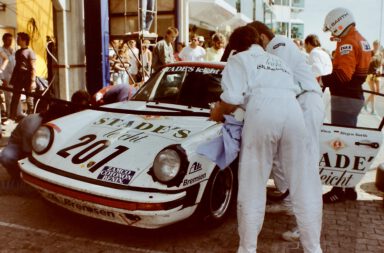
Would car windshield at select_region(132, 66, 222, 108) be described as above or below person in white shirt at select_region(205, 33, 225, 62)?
below

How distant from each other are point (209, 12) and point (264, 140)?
23431 millimetres

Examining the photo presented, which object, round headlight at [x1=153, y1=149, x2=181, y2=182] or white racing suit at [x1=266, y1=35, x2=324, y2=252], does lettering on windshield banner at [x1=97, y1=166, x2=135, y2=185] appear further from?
white racing suit at [x1=266, y1=35, x2=324, y2=252]

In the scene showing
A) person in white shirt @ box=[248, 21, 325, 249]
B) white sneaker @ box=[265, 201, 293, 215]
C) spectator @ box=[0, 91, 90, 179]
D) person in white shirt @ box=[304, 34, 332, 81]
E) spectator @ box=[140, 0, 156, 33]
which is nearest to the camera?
person in white shirt @ box=[248, 21, 325, 249]

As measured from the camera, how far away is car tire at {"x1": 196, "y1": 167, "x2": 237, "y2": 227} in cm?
372

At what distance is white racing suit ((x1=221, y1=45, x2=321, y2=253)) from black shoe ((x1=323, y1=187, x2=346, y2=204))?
5.50 ft

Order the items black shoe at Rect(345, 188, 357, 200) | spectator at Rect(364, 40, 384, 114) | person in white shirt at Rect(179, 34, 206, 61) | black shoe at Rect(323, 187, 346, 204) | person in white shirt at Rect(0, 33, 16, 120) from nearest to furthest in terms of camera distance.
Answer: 1. black shoe at Rect(323, 187, 346, 204)
2. black shoe at Rect(345, 188, 357, 200)
3. person in white shirt at Rect(0, 33, 16, 120)
4. person in white shirt at Rect(179, 34, 206, 61)
5. spectator at Rect(364, 40, 384, 114)

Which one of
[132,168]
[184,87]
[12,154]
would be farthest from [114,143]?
[12,154]

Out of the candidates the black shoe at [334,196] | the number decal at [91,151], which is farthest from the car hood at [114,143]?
the black shoe at [334,196]

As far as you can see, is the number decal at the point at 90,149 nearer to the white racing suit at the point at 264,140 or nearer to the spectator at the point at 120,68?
the white racing suit at the point at 264,140

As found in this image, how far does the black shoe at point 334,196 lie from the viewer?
15.7 feet

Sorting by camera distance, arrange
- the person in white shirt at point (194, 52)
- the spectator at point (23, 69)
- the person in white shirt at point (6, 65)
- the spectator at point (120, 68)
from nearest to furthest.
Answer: the spectator at point (23, 69) < the person in white shirt at point (6, 65) < the person in white shirt at point (194, 52) < the spectator at point (120, 68)

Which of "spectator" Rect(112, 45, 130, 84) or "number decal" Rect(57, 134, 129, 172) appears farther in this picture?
"spectator" Rect(112, 45, 130, 84)

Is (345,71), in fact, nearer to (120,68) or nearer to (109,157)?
(109,157)

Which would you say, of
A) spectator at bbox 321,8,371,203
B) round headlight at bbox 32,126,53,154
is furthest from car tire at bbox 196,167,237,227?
round headlight at bbox 32,126,53,154
